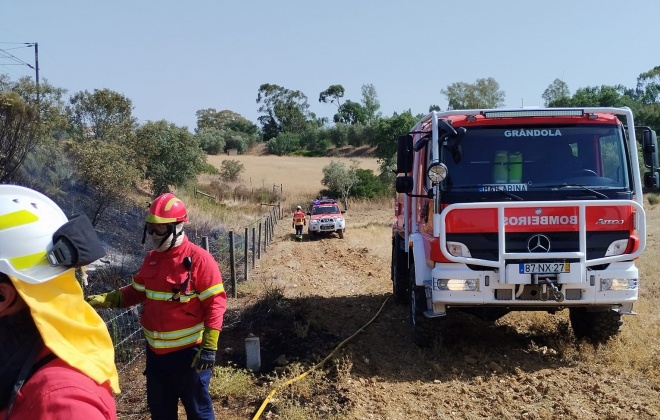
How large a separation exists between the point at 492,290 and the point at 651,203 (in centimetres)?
3099

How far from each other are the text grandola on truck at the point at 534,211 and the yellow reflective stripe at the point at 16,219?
16.1ft

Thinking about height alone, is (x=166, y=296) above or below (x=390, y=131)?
below

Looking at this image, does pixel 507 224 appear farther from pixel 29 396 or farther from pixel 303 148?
pixel 303 148

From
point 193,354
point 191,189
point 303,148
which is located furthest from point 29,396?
point 303,148

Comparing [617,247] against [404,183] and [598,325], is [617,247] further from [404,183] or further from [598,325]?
[404,183]

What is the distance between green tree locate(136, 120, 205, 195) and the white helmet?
28.2 m

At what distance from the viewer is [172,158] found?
30406 millimetres

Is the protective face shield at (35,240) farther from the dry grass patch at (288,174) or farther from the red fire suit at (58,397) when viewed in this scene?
the dry grass patch at (288,174)

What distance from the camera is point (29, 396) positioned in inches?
61.2

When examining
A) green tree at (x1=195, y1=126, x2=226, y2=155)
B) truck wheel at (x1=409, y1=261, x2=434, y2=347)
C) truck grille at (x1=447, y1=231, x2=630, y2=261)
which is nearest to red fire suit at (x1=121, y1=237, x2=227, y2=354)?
truck grille at (x1=447, y1=231, x2=630, y2=261)

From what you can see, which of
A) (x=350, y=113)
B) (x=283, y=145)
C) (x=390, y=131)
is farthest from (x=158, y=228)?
(x=350, y=113)

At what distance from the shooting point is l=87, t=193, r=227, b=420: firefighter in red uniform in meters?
4.05

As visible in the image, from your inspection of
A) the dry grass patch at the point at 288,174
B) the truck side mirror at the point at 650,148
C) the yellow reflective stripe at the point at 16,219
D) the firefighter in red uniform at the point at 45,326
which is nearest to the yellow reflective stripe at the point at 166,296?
the firefighter in red uniform at the point at 45,326

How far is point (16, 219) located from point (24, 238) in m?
0.06
